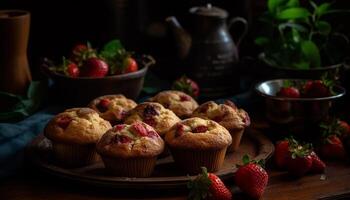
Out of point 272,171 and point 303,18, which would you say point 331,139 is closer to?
point 272,171

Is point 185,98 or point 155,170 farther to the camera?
point 185,98

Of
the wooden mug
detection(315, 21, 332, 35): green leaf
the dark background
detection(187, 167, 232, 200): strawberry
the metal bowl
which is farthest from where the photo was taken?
the dark background

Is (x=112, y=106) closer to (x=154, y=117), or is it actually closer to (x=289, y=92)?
(x=154, y=117)

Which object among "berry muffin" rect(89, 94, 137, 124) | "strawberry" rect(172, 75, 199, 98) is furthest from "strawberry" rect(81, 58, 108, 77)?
"strawberry" rect(172, 75, 199, 98)

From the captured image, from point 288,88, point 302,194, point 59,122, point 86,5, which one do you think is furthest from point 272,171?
point 86,5

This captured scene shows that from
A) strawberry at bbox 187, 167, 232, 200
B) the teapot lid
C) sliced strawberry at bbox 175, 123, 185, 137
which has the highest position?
the teapot lid

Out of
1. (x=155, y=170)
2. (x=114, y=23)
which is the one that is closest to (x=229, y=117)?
(x=155, y=170)

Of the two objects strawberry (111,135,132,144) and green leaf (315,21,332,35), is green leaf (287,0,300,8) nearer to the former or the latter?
green leaf (315,21,332,35)

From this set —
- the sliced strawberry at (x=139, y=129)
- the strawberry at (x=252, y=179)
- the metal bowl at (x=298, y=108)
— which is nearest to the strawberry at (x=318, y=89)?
the metal bowl at (x=298, y=108)
